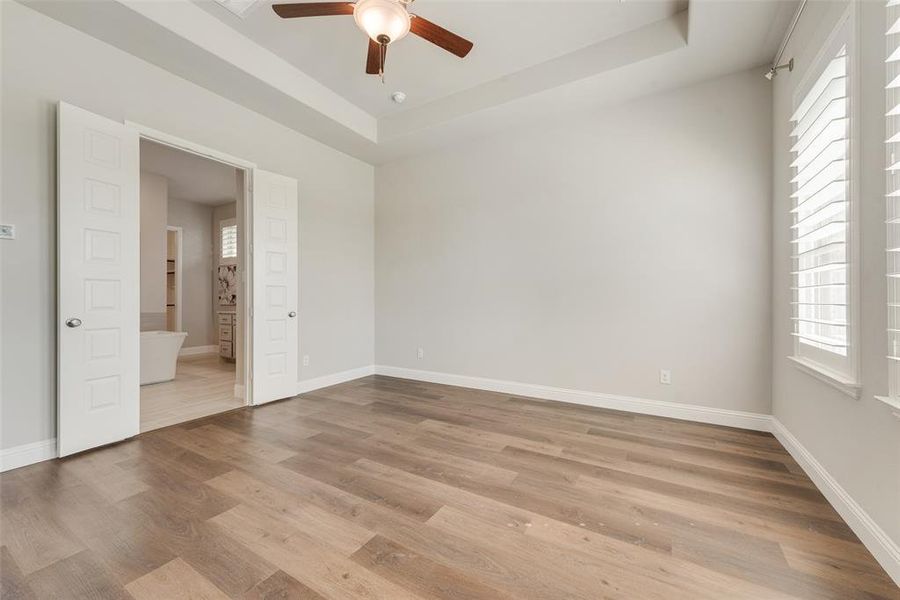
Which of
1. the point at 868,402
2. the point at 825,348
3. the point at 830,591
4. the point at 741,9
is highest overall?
the point at 741,9

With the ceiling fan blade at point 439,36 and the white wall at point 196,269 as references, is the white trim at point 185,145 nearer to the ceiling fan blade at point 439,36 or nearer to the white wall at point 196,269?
the ceiling fan blade at point 439,36

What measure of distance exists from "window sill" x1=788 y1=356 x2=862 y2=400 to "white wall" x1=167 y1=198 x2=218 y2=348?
29.2ft

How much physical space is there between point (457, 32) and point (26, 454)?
4335 millimetres

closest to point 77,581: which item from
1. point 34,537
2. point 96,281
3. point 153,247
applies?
point 34,537

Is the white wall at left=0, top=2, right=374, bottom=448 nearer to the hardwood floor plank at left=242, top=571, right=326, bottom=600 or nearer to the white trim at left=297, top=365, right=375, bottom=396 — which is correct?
the white trim at left=297, top=365, right=375, bottom=396

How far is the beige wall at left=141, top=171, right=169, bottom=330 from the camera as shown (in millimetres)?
5902

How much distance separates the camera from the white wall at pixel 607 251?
3082mm

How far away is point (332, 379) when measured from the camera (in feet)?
15.1

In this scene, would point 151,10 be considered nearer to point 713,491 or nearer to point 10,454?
point 10,454

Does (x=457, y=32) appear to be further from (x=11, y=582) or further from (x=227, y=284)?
(x=227, y=284)

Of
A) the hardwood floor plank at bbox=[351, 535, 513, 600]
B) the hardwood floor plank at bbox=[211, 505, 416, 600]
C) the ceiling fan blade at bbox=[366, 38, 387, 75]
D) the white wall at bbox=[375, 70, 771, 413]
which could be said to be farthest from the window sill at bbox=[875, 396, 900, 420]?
the ceiling fan blade at bbox=[366, 38, 387, 75]

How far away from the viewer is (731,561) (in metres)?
1.56

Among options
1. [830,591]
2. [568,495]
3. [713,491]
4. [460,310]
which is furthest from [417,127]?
[830,591]

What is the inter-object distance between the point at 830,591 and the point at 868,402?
2.65 feet
